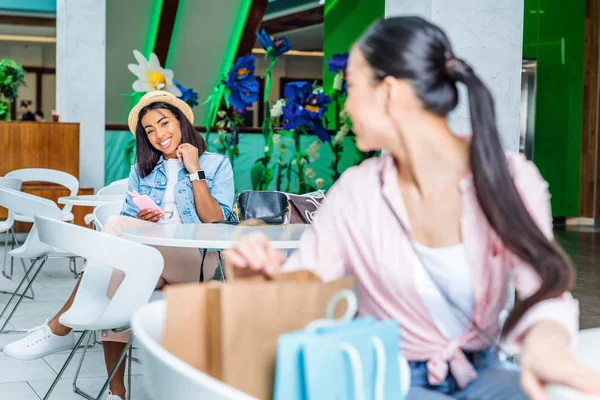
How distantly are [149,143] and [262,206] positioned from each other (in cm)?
65

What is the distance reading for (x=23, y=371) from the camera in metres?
3.74

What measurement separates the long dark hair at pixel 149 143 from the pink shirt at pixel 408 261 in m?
2.21

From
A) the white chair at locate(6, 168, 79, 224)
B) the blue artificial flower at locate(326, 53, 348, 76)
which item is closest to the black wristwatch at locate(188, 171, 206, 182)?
the blue artificial flower at locate(326, 53, 348, 76)

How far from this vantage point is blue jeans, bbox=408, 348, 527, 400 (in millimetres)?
1343

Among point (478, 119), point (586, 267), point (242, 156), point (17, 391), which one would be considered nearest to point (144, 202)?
point (17, 391)

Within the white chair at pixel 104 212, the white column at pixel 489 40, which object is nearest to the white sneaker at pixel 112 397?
the white chair at pixel 104 212

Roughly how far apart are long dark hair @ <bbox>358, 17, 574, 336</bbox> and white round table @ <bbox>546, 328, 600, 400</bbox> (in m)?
0.12

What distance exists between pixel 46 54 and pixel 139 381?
1840 centimetres

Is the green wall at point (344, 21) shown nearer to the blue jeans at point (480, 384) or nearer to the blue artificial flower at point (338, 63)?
the blue artificial flower at point (338, 63)

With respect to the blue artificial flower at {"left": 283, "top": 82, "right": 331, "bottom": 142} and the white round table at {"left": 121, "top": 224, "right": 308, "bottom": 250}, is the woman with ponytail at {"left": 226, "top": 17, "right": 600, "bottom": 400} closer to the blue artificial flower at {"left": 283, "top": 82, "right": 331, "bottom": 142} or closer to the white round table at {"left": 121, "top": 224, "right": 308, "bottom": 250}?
the white round table at {"left": 121, "top": 224, "right": 308, "bottom": 250}

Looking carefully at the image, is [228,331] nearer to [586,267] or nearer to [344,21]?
[586,267]

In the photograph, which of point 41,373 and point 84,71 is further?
point 84,71

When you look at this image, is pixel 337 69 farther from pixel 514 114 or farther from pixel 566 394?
pixel 566 394

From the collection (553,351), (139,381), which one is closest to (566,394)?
(553,351)
